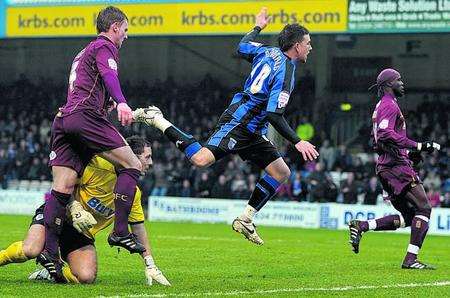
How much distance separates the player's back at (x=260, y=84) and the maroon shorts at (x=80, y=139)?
1981 millimetres

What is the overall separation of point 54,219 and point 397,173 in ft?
16.0

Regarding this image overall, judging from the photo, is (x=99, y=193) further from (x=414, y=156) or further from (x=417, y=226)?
(x=414, y=156)

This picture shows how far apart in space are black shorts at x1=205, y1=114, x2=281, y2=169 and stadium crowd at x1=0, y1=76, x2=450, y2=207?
13.5m

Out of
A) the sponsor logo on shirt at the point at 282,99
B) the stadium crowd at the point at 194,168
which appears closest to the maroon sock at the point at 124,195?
the sponsor logo on shirt at the point at 282,99

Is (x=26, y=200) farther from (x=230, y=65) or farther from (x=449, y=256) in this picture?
(x=449, y=256)

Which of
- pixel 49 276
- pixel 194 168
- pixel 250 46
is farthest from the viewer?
pixel 194 168

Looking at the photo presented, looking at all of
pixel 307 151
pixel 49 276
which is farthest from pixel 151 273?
pixel 307 151

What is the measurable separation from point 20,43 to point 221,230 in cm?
1933

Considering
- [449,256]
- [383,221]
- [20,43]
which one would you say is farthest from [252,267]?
[20,43]

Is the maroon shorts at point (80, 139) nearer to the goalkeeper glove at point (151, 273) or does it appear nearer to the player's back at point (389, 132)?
the goalkeeper glove at point (151, 273)

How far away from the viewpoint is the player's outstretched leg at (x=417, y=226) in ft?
40.3

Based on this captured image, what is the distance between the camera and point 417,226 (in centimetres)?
1240

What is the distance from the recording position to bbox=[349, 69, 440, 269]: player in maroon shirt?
12320mm

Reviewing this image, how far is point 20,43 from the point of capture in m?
40.6
